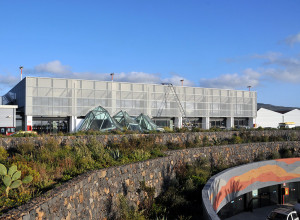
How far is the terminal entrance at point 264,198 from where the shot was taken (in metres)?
25.6

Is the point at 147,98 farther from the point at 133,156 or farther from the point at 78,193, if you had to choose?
the point at 78,193

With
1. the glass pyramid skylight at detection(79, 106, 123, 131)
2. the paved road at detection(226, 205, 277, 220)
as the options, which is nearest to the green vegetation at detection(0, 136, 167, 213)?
the paved road at detection(226, 205, 277, 220)

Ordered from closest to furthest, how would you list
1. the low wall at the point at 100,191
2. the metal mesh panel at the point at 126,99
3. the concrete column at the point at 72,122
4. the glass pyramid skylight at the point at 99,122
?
the low wall at the point at 100,191 → the glass pyramid skylight at the point at 99,122 → the metal mesh panel at the point at 126,99 → the concrete column at the point at 72,122

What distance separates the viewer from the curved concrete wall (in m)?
16.9

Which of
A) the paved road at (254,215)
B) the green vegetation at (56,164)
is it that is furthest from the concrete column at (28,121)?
the paved road at (254,215)

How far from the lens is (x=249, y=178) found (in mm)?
23344

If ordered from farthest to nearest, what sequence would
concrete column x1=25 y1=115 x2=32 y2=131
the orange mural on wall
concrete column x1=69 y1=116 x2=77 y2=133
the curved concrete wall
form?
concrete column x1=69 y1=116 x2=77 y2=133
concrete column x1=25 y1=115 x2=32 y2=131
the orange mural on wall
the curved concrete wall

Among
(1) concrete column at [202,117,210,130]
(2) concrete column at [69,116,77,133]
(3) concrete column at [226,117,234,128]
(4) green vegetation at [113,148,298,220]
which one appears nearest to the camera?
(4) green vegetation at [113,148,298,220]

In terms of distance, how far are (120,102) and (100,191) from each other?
138 feet

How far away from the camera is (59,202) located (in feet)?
23.6

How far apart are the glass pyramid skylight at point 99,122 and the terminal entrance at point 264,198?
1480 centimetres

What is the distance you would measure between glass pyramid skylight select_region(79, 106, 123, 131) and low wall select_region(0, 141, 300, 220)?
641 inches

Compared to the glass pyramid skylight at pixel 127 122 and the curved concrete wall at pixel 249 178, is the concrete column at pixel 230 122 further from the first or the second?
the curved concrete wall at pixel 249 178

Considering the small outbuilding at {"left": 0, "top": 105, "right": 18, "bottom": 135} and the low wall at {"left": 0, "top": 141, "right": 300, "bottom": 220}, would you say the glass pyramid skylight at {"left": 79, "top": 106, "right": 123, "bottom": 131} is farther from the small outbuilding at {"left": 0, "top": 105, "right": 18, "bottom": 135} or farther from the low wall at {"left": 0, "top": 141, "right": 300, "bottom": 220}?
the low wall at {"left": 0, "top": 141, "right": 300, "bottom": 220}
